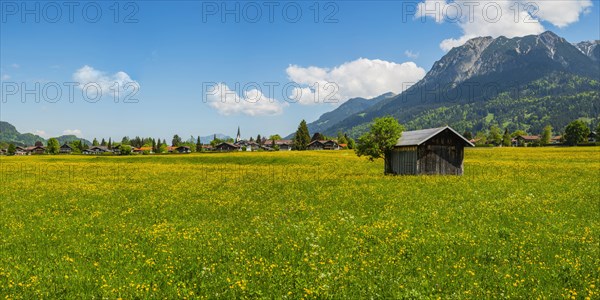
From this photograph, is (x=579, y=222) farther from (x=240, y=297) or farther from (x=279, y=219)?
(x=240, y=297)

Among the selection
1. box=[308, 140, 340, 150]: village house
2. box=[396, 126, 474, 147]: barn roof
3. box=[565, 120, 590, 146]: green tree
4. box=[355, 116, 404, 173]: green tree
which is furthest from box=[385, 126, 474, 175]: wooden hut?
box=[308, 140, 340, 150]: village house

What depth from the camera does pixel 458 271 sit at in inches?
413

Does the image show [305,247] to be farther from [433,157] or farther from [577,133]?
[577,133]

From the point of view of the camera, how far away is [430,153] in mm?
42125

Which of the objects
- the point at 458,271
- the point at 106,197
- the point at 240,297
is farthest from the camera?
the point at 106,197

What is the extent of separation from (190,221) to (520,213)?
16.8 metres

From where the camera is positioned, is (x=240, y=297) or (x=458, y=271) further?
(x=458, y=271)

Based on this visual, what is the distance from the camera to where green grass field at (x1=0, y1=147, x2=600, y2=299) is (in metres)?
9.27

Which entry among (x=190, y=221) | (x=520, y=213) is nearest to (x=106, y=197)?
(x=190, y=221)

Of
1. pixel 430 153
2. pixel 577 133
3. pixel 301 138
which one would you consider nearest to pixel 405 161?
pixel 430 153

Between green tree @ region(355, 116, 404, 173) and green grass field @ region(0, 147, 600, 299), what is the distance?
703 inches

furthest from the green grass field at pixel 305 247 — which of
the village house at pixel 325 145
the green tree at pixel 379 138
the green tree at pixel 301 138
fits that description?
the village house at pixel 325 145

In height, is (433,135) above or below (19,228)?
above

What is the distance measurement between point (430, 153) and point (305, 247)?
33.2 metres
